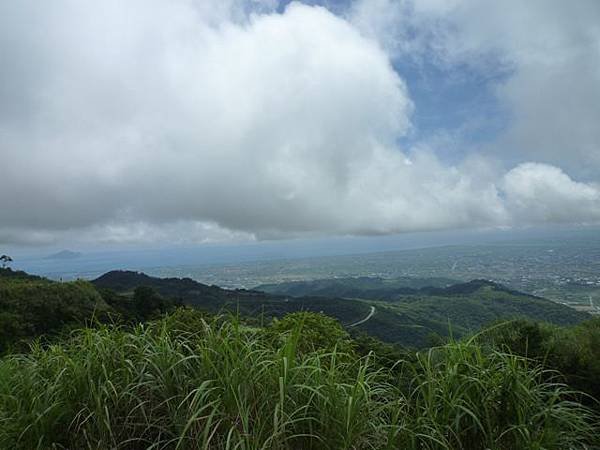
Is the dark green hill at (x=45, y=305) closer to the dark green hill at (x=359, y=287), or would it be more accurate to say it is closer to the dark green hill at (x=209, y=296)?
the dark green hill at (x=209, y=296)

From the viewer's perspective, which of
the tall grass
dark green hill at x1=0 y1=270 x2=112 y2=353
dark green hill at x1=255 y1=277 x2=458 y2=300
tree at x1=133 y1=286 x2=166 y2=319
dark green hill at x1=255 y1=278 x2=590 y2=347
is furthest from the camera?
dark green hill at x1=255 y1=277 x2=458 y2=300

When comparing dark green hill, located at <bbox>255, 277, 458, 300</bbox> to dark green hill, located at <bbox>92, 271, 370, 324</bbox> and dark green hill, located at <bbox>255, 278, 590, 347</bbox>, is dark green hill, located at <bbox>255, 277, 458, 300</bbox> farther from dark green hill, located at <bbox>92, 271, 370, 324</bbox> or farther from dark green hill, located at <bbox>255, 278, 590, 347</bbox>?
dark green hill, located at <bbox>92, 271, 370, 324</bbox>

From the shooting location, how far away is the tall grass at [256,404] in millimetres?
2551

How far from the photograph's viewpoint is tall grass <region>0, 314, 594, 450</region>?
2.55 meters

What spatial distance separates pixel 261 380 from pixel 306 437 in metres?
0.46

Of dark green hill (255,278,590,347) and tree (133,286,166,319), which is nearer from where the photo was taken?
tree (133,286,166,319)

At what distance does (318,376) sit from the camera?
2777 mm

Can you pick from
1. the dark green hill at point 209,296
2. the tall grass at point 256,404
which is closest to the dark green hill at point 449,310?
the dark green hill at point 209,296

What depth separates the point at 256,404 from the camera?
264 cm

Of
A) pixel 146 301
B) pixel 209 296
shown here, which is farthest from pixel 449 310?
pixel 146 301

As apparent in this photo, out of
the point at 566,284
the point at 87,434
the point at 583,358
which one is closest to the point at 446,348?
the point at 87,434

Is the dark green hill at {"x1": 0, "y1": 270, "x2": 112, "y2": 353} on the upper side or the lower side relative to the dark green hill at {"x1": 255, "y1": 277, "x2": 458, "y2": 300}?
upper

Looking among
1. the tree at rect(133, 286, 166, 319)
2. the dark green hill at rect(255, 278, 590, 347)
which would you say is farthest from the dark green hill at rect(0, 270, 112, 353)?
the dark green hill at rect(255, 278, 590, 347)

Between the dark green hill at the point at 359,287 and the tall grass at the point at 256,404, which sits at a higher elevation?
the tall grass at the point at 256,404
